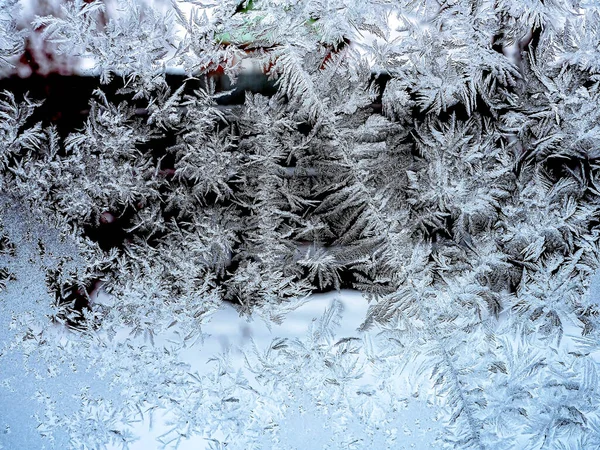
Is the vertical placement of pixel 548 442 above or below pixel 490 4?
below

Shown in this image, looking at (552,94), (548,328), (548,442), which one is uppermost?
(552,94)

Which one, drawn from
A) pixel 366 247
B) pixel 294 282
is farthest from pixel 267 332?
pixel 366 247

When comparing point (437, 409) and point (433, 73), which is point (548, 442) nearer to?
point (437, 409)

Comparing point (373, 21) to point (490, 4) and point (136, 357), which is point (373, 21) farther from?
point (136, 357)

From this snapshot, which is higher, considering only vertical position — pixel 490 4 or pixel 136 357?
pixel 490 4

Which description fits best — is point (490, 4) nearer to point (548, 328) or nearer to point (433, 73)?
point (433, 73)

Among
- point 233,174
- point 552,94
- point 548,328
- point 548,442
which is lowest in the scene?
point 548,442

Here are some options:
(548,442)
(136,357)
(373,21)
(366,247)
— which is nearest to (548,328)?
(548,442)

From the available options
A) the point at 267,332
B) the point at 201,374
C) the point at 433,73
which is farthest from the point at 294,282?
the point at 433,73
